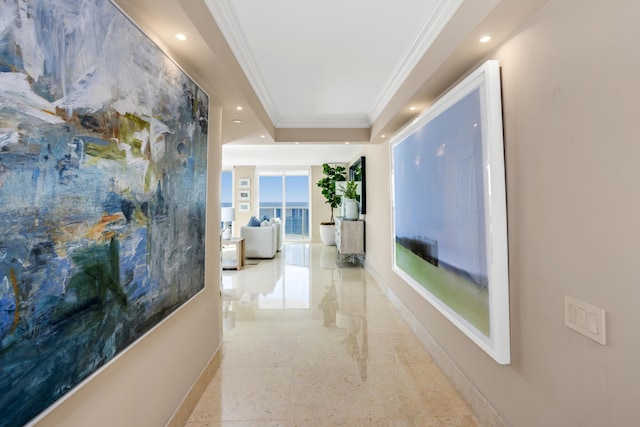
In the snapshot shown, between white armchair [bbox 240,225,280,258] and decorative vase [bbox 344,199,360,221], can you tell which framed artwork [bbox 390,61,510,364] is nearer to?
decorative vase [bbox 344,199,360,221]

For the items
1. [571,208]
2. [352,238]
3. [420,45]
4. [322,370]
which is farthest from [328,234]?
[571,208]

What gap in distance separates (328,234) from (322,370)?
21.2ft

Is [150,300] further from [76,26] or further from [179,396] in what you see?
[76,26]

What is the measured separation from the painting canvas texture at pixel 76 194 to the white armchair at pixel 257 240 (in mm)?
5010

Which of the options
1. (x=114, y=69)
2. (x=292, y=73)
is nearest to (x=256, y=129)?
(x=292, y=73)

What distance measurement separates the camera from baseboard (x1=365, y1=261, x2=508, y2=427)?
5.44 ft

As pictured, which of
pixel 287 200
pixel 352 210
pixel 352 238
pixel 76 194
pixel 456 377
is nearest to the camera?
pixel 76 194

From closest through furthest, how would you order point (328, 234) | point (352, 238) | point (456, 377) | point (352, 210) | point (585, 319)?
point (585, 319) → point (456, 377) → point (352, 238) → point (352, 210) → point (328, 234)

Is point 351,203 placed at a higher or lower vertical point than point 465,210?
higher

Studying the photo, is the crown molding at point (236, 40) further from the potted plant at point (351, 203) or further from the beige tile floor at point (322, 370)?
the potted plant at point (351, 203)

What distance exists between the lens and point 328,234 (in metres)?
8.69

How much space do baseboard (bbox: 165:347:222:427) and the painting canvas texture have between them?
70cm

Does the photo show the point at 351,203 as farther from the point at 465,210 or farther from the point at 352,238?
the point at 465,210

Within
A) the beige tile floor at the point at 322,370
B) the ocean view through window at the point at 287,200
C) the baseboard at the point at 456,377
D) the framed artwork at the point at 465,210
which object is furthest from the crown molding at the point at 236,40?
the ocean view through window at the point at 287,200
